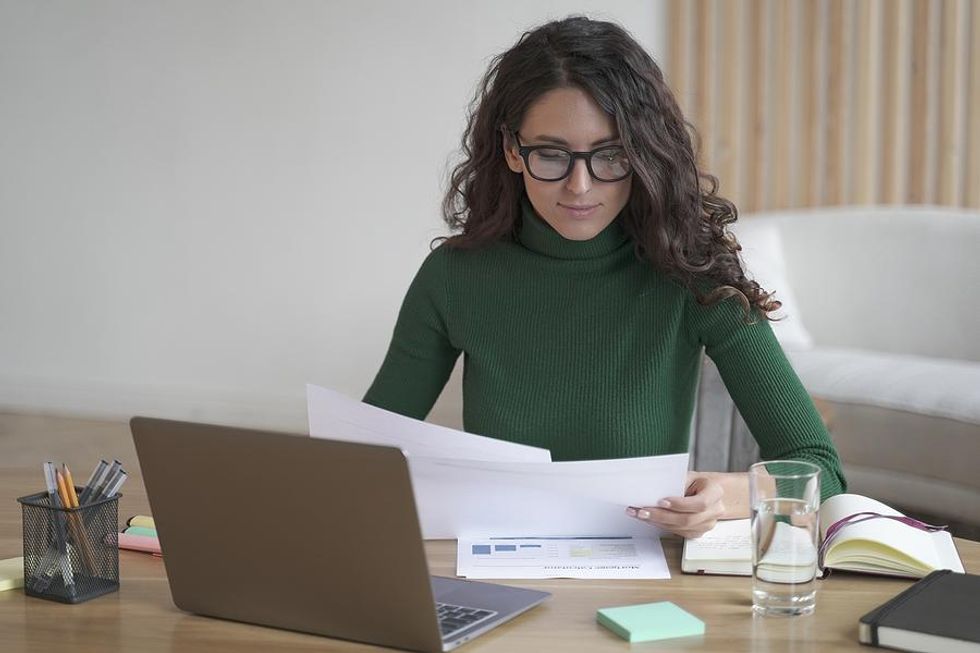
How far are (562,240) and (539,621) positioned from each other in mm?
796

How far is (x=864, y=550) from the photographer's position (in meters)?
1.29

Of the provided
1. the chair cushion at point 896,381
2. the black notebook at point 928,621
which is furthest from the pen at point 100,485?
the chair cushion at point 896,381

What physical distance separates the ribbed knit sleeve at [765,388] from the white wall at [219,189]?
9.64ft

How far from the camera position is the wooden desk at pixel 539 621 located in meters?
1.11

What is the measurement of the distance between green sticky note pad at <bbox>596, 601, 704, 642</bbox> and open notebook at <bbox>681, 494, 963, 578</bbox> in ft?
0.48

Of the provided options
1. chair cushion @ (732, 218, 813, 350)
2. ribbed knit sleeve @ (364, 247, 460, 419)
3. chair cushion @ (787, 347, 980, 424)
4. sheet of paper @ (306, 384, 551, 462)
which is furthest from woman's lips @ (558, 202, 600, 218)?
chair cushion @ (732, 218, 813, 350)

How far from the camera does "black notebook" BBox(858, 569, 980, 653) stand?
1.06 m

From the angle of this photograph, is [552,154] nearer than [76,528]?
No

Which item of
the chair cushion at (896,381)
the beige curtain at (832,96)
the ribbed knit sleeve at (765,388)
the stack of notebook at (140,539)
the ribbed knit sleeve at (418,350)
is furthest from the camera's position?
the beige curtain at (832,96)

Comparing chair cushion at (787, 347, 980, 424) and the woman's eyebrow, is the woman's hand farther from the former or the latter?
chair cushion at (787, 347, 980, 424)

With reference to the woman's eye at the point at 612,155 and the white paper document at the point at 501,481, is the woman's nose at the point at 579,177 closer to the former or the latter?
the woman's eye at the point at 612,155

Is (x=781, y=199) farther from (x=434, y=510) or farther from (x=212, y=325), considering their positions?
(x=434, y=510)

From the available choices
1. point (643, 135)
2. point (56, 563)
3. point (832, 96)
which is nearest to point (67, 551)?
point (56, 563)

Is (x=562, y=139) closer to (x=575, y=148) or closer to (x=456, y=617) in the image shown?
(x=575, y=148)
